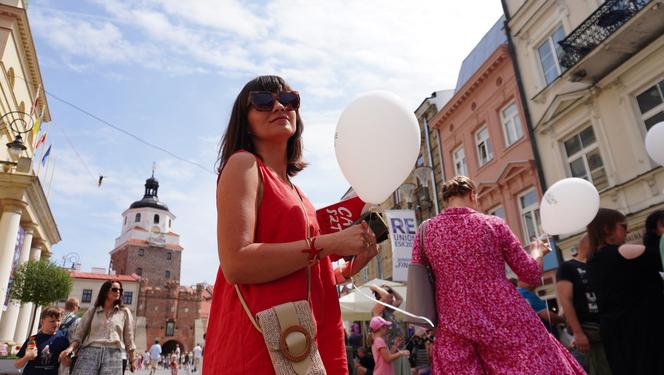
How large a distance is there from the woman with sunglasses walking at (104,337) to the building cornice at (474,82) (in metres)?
15.0

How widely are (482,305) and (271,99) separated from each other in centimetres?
160

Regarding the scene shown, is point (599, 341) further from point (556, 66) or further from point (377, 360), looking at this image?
point (556, 66)

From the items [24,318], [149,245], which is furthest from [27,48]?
[149,245]

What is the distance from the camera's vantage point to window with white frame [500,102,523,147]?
48.3 feet

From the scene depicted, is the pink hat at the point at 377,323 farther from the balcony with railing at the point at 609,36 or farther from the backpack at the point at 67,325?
the balcony with railing at the point at 609,36

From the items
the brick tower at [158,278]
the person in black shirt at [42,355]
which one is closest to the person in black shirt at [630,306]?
the person in black shirt at [42,355]

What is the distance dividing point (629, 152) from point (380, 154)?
11.3 metres

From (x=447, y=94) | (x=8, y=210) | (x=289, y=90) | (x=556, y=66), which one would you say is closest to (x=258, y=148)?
(x=289, y=90)

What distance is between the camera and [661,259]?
3082 mm

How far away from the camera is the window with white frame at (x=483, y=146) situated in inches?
646

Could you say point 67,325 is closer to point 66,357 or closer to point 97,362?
point 66,357

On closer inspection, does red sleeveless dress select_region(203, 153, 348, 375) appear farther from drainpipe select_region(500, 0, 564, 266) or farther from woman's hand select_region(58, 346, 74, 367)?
drainpipe select_region(500, 0, 564, 266)

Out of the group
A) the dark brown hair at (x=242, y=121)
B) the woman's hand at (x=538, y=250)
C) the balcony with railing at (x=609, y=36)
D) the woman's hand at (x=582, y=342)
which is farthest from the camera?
the balcony with railing at (x=609, y=36)

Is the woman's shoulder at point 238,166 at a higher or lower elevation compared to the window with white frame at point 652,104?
lower
